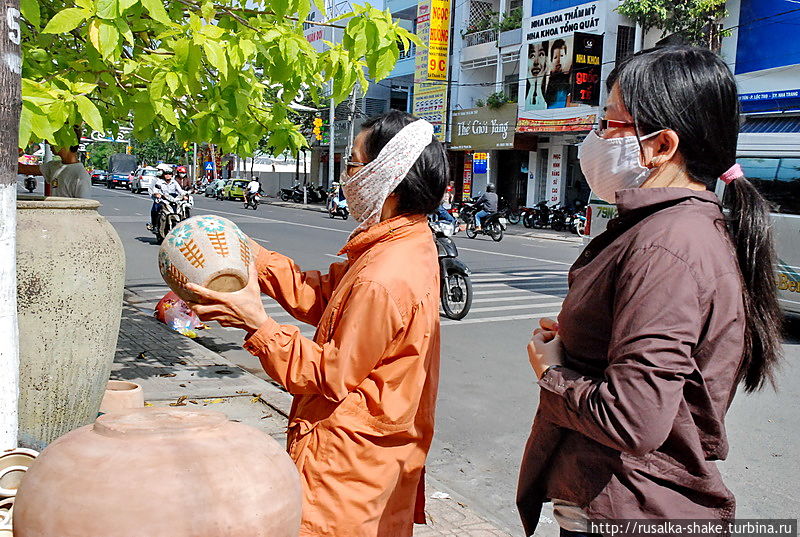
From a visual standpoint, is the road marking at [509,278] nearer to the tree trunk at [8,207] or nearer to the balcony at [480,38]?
the tree trunk at [8,207]

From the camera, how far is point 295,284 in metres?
2.49

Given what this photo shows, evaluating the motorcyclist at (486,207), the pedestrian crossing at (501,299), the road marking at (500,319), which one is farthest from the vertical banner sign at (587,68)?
the road marking at (500,319)

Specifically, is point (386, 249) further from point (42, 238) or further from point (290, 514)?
point (42, 238)

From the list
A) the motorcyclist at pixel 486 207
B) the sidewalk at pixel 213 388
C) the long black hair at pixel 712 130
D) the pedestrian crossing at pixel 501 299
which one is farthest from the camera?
the motorcyclist at pixel 486 207

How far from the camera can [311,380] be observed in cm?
193

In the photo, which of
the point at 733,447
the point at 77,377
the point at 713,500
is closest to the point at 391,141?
the point at 713,500

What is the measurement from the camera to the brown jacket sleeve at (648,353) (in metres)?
1.41

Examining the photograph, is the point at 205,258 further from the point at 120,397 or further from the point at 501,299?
the point at 501,299

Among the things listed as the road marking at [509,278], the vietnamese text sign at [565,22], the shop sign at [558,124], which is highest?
the vietnamese text sign at [565,22]

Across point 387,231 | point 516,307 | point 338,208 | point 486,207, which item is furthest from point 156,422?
point 338,208

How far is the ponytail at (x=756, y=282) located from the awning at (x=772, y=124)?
40.1 feet

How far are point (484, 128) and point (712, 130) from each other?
2654 centimetres

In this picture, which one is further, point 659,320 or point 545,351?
point 545,351

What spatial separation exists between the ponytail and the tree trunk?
2.19 m
